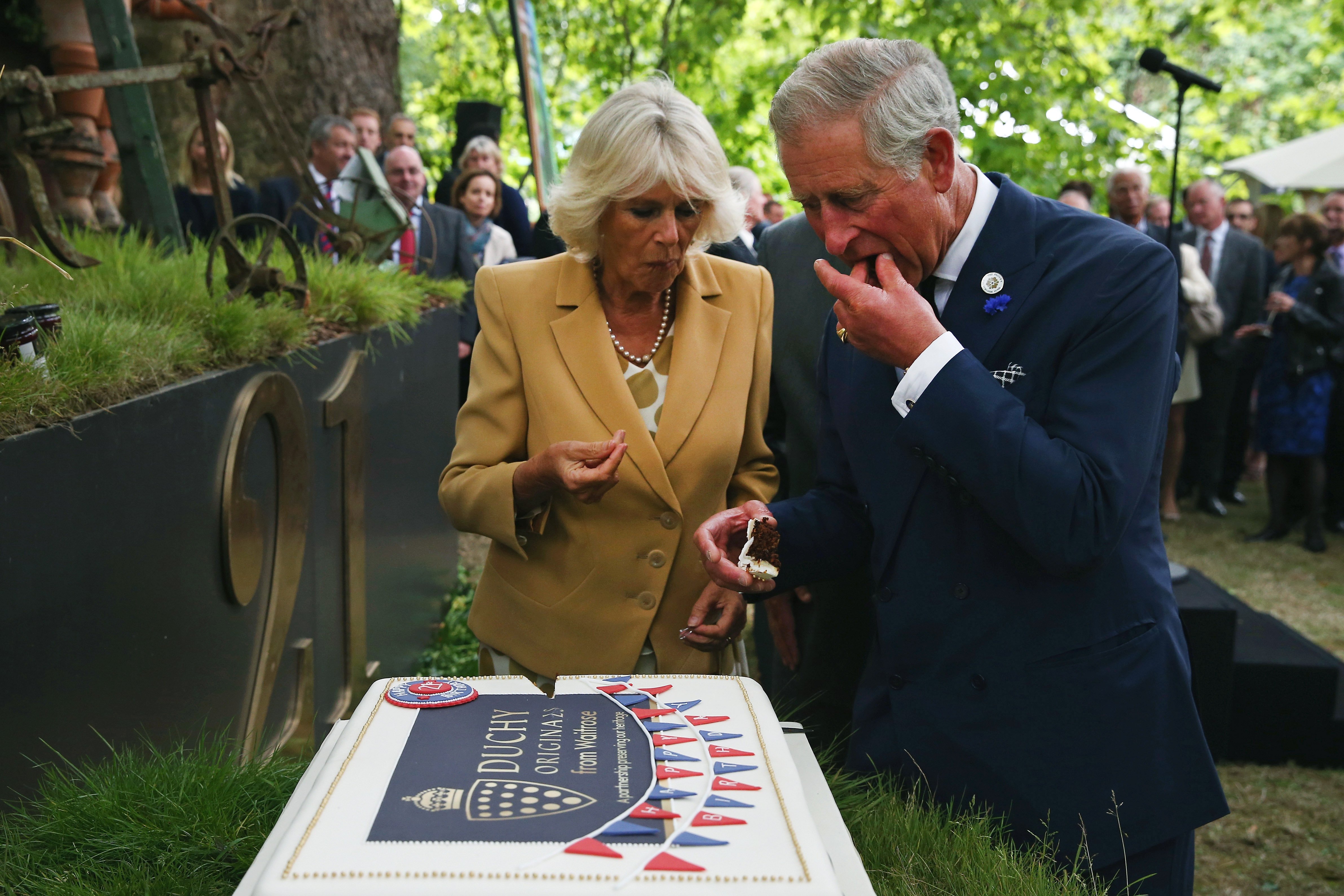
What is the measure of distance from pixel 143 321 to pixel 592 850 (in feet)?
7.31

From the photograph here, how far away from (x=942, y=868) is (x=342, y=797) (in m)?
0.81

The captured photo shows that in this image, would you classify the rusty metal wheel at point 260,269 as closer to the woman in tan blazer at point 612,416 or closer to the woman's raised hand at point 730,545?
the woman in tan blazer at point 612,416

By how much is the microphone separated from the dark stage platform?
212cm

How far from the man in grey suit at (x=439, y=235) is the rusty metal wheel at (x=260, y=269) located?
9.63 feet

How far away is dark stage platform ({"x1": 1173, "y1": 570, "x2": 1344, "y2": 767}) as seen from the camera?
14.9ft

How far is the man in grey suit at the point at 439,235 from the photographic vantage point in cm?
673

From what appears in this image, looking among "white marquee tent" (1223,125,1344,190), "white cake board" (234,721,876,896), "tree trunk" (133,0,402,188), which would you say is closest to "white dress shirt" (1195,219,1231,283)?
"white marquee tent" (1223,125,1344,190)

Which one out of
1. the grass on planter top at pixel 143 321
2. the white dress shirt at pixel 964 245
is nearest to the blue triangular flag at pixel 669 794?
the white dress shirt at pixel 964 245

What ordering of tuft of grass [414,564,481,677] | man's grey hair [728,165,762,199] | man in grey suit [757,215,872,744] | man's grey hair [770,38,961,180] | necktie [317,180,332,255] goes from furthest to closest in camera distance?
man's grey hair [728,165,762,199]
tuft of grass [414,564,481,677]
necktie [317,180,332,255]
man in grey suit [757,215,872,744]
man's grey hair [770,38,961,180]

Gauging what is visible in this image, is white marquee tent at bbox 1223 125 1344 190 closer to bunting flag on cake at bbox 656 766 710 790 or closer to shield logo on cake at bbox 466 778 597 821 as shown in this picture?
bunting flag on cake at bbox 656 766 710 790

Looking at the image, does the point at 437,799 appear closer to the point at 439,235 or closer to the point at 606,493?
the point at 606,493

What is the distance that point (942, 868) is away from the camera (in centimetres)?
145

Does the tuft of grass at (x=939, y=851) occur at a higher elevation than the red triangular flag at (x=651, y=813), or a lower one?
lower

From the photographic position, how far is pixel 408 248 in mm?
6430
